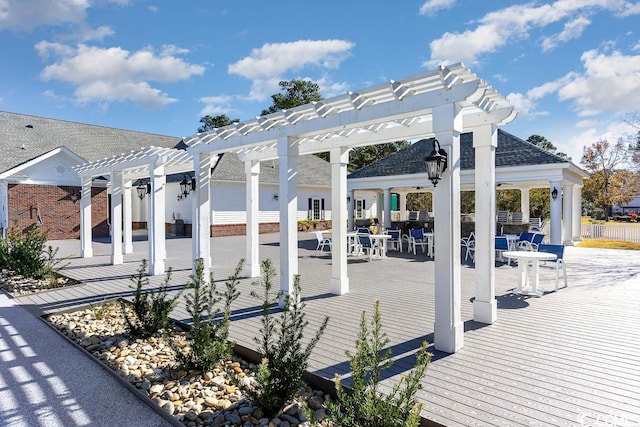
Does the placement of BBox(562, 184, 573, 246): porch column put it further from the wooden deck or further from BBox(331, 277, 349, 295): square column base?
BBox(331, 277, 349, 295): square column base

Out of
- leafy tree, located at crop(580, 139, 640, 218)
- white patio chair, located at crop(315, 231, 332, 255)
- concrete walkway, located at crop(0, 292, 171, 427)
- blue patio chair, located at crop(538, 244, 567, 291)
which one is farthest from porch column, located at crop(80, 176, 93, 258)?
leafy tree, located at crop(580, 139, 640, 218)

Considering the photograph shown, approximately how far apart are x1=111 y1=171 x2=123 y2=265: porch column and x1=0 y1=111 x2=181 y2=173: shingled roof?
370 inches

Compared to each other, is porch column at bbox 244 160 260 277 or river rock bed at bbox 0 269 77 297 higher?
porch column at bbox 244 160 260 277

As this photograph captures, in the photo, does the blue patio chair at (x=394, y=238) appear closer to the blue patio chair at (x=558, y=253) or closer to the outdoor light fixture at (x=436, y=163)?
the blue patio chair at (x=558, y=253)

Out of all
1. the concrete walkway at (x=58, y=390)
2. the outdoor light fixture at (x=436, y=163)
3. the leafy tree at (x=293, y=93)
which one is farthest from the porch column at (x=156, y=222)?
the leafy tree at (x=293, y=93)

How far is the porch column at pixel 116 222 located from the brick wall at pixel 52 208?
826 cm

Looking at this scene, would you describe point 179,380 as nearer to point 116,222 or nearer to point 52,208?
point 116,222

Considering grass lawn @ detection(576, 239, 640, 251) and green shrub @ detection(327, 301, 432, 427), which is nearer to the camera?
green shrub @ detection(327, 301, 432, 427)

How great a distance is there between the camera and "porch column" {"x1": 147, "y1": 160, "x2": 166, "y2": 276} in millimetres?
8867

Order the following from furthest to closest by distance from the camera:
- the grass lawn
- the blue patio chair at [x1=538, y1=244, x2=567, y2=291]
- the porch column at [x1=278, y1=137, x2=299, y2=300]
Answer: the grass lawn
the blue patio chair at [x1=538, y1=244, x2=567, y2=291]
the porch column at [x1=278, y1=137, x2=299, y2=300]

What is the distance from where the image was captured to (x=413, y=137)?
6270 millimetres

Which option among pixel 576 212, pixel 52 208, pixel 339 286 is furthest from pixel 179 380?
pixel 576 212

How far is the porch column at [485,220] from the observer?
5.04m

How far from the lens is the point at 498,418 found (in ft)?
8.98
